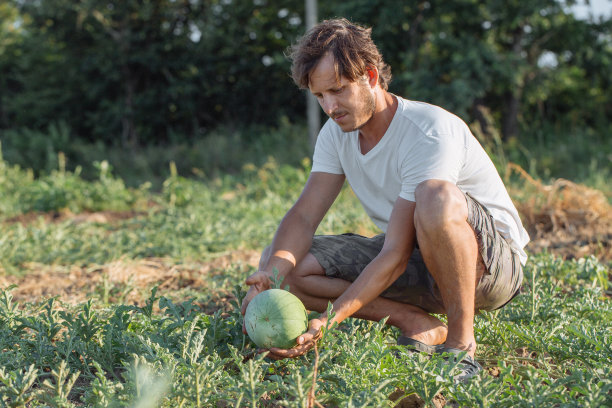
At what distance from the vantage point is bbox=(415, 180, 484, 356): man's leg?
95.5 inches

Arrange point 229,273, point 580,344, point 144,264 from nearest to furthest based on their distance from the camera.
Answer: point 580,344, point 229,273, point 144,264

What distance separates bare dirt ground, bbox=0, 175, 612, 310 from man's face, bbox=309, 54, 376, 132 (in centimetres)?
149

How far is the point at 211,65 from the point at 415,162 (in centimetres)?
1449

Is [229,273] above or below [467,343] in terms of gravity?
below

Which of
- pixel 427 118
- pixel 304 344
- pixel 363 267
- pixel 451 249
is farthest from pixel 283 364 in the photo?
pixel 427 118

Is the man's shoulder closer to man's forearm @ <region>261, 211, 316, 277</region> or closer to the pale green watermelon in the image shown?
man's forearm @ <region>261, 211, 316, 277</region>

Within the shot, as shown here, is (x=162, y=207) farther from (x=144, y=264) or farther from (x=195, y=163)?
(x=195, y=163)

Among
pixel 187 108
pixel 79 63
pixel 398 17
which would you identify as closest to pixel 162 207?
pixel 398 17

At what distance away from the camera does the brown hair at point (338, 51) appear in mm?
2689

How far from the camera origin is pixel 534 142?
473 inches

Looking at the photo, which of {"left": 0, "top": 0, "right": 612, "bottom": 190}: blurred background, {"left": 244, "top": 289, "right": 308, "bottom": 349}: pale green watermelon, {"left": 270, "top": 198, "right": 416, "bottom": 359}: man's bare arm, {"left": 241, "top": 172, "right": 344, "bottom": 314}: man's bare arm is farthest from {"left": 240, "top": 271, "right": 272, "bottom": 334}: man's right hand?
{"left": 0, "top": 0, "right": 612, "bottom": 190}: blurred background

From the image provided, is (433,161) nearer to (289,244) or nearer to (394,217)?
(394,217)

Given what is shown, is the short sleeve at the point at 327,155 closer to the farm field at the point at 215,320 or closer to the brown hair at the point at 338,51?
the brown hair at the point at 338,51

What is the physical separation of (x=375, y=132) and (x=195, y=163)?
10445 mm
